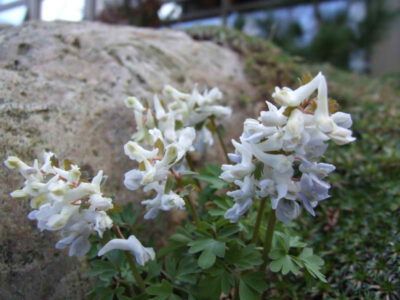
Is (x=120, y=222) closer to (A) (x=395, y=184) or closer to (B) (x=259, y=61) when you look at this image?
A: (A) (x=395, y=184)

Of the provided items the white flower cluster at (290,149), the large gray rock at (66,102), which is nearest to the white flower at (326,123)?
the white flower cluster at (290,149)

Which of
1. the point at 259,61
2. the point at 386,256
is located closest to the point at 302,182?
the point at 386,256

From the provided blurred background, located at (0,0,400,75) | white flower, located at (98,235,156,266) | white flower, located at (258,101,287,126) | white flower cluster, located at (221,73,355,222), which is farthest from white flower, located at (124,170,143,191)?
blurred background, located at (0,0,400,75)

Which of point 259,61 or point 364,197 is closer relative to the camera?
point 364,197

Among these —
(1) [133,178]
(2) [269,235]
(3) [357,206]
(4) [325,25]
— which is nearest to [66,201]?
(1) [133,178]

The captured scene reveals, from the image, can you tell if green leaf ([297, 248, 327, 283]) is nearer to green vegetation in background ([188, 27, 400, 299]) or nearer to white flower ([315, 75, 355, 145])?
green vegetation in background ([188, 27, 400, 299])

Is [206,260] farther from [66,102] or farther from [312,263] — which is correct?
[66,102]

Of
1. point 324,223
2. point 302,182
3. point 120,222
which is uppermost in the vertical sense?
point 302,182
